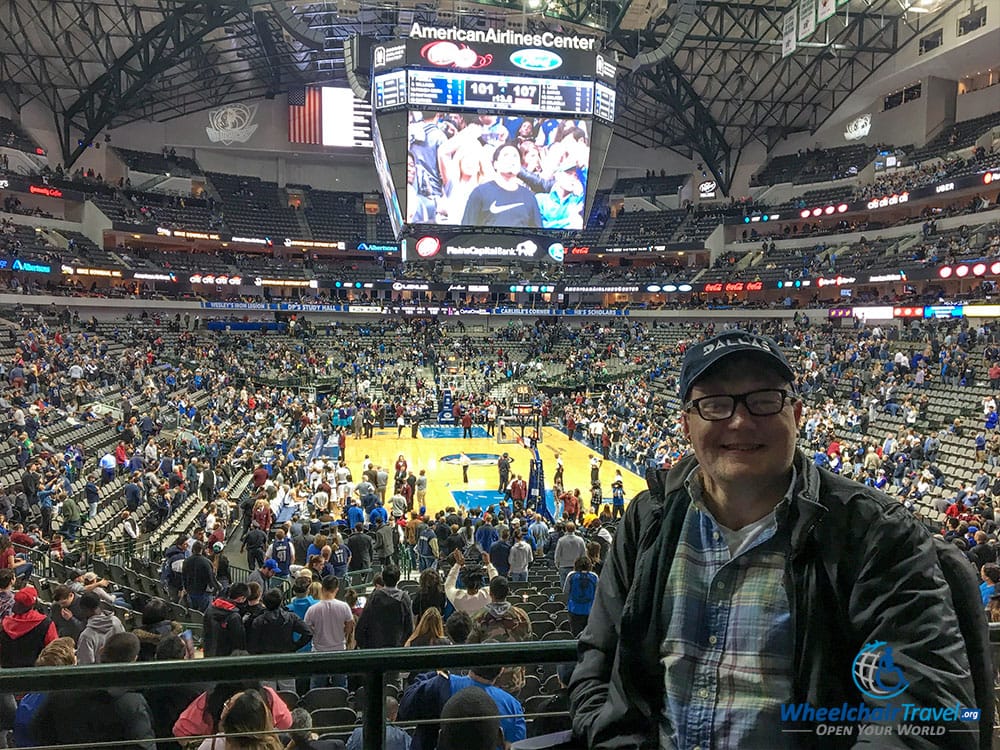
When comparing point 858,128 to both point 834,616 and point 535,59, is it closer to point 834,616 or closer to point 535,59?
point 535,59

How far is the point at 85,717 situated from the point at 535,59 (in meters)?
30.7

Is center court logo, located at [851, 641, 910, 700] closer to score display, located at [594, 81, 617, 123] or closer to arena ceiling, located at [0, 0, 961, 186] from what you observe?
score display, located at [594, 81, 617, 123]

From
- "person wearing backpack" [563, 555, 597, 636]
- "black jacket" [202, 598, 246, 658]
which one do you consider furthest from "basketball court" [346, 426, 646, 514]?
"black jacket" [202, 598, 246, 658]

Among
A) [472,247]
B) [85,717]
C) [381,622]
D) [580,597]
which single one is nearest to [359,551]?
[580,597]

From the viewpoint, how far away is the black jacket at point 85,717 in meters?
2.22

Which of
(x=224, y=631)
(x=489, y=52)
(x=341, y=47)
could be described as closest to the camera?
(x=224, y=631)

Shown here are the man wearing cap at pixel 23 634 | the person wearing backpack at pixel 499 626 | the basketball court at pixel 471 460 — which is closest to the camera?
the person wearing backpack at pixel 499 626

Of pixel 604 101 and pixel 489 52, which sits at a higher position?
pixel 489 52

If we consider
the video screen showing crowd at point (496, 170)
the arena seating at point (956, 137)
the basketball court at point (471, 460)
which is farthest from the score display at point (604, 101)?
the arena seating at point (956, 137)

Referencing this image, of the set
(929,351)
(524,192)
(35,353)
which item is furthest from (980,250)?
(35,353)

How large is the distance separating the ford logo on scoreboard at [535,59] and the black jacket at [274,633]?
2840cm

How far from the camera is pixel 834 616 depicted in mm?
1386

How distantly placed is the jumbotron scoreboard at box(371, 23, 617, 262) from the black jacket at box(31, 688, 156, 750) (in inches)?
1156

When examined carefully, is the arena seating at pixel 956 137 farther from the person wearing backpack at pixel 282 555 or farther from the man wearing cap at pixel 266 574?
the man wearing cap at pixel 266 574
